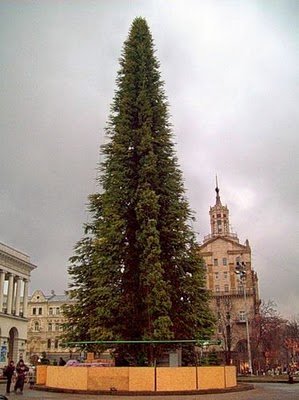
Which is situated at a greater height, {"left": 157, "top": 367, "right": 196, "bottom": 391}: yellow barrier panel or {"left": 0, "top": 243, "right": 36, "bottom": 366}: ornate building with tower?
{"left": 0, "top": 243, "right": 36, "bottom": 366}: ornate building with tower

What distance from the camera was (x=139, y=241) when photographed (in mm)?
28562

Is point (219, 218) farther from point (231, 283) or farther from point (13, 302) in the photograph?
point (13, 302)

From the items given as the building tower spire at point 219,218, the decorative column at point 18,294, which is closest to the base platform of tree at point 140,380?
the decorative column at point 18,294

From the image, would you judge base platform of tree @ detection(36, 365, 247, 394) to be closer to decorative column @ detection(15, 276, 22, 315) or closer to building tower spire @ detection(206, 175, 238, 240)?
decorative column @ detection(15, 276, 22, 315)

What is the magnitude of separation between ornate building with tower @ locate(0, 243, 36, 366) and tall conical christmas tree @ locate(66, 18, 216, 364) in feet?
139

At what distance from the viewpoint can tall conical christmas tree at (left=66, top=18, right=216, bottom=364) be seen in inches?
1068

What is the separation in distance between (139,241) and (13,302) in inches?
2078

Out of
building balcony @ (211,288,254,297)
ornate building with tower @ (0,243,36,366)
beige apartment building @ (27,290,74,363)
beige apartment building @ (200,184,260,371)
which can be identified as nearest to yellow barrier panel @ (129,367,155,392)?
ornate building with tower @ (0,243,36,366)

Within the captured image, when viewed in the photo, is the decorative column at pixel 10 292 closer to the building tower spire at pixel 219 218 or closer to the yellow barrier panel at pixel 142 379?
the building tower spire at pixel 219 218

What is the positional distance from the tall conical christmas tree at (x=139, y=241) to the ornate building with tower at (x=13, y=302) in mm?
42287

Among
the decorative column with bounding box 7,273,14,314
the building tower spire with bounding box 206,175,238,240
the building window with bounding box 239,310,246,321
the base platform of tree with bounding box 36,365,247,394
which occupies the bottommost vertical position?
the base platform of tree with bounding box 36,365,247,394

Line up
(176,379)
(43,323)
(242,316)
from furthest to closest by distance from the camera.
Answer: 1. (43,323)
2. (242,316)
3. (176,379)

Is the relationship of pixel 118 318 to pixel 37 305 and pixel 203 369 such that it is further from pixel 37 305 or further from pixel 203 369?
pixel 37 305

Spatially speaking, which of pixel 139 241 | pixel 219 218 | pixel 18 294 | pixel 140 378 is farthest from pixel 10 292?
pixel 140 378
